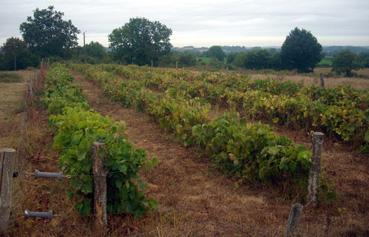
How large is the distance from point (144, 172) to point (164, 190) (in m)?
1.03

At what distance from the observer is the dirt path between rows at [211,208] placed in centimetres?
548

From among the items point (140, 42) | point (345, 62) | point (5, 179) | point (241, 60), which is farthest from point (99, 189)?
point (241, 60)

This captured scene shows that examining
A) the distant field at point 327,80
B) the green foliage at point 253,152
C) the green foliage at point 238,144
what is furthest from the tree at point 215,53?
the green foliage at point 253,152

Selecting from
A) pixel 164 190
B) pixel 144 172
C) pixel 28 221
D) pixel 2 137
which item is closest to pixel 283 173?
pixel 164 190

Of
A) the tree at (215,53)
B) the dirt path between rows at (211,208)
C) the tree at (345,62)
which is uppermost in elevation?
the tree at (215,53)

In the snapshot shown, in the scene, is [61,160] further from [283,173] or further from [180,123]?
[180,123]

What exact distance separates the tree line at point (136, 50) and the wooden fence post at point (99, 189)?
4504cm

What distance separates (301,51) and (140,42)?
21.2m

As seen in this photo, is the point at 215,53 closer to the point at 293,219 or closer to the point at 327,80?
the point at 327,80

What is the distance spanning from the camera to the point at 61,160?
5.74 m

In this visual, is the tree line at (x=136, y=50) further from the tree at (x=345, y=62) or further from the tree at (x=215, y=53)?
the tree at (x=215, y=53)

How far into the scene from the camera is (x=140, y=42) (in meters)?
58.0

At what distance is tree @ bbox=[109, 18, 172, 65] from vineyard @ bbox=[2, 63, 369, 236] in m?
45.2

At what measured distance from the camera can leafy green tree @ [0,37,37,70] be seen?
169 feet
